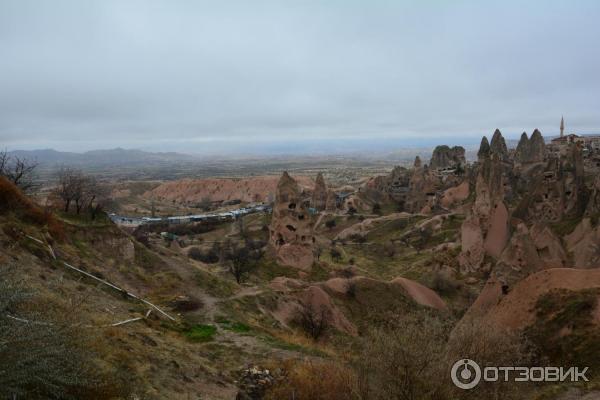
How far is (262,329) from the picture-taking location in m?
17.2

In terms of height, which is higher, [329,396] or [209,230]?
[329,396]

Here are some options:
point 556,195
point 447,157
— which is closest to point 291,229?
point 556,195

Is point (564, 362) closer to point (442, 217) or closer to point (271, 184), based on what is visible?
point (442, 217)

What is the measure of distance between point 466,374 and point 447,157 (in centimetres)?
8335

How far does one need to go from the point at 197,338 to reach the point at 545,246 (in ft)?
72.6

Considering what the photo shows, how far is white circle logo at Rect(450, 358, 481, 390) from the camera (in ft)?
26.6

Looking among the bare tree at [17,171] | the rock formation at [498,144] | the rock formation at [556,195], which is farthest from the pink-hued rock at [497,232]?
the rock formation at [498,144]

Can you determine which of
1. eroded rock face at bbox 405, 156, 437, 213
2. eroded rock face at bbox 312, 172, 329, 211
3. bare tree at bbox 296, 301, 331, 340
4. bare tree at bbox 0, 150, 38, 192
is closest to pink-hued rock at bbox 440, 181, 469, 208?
eroded rock face at bbox 405, 156, 437, 213

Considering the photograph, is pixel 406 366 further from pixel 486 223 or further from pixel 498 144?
pixel 498 144

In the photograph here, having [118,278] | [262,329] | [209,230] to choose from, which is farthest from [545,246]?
[209,230]

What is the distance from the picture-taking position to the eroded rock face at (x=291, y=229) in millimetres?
33719

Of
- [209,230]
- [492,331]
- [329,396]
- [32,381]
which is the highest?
[32,381]

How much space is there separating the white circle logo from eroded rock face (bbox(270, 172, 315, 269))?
25.2 meters

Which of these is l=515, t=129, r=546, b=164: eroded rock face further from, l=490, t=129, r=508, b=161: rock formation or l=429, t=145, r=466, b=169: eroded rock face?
l=429, t=145, r=466, b=169: eroded rock face
